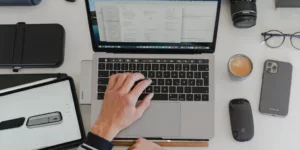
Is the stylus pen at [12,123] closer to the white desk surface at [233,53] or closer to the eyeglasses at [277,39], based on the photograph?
the white desk surface at [233,53]

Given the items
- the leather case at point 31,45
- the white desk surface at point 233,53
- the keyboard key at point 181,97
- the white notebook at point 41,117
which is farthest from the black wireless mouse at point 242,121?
the leather case at point 31,45

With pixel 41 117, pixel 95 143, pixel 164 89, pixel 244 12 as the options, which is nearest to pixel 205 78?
pixel 164 89

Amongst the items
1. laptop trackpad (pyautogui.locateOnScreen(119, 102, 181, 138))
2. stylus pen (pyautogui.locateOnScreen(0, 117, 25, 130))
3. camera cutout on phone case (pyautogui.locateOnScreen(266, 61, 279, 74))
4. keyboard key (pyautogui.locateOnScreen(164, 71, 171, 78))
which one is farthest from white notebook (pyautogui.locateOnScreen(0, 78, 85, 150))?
camera cutout on phone case (pyautogui.locateOnScreen(266, 61, 279, 74))

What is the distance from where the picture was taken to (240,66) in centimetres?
108

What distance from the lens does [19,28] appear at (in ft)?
3.78

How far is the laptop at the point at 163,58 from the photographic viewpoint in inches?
39.3

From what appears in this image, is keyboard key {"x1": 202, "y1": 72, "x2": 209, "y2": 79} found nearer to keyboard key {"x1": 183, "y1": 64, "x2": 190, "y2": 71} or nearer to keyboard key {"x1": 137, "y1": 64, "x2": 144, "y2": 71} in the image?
keyboard key {"x1": 183, "y1": 64, "x2": 190, "y2": 71}

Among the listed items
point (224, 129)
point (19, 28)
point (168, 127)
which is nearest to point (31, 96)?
point (19, 28)

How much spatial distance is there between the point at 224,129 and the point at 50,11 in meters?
0.59

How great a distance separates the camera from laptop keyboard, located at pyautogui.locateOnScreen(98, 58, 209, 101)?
1056 mm

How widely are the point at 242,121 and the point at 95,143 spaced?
37 centimetres

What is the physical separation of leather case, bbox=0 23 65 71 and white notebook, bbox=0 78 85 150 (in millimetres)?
69

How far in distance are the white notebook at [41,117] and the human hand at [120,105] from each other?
7cm

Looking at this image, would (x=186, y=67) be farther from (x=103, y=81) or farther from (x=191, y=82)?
(x=103, y=81)
